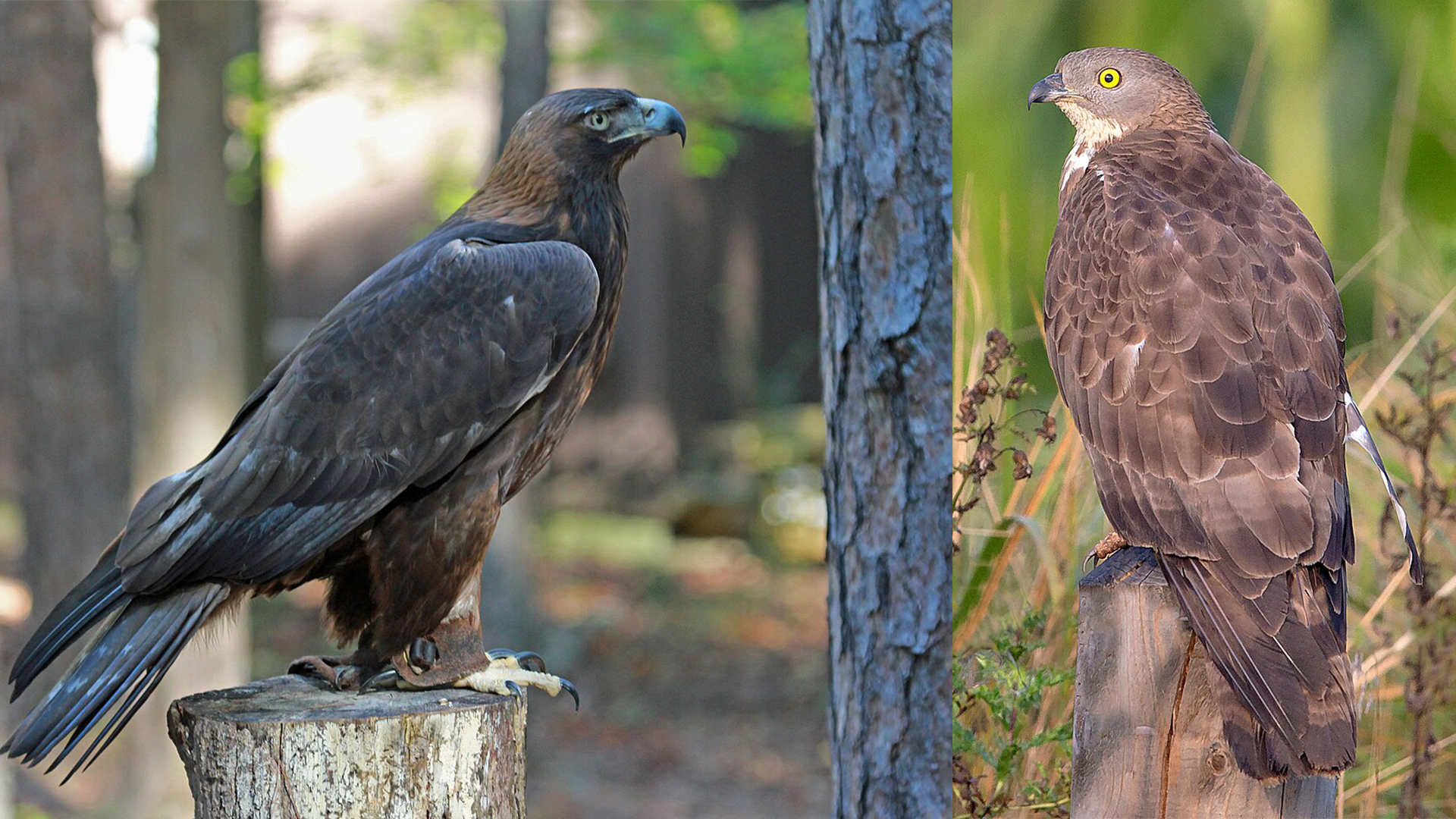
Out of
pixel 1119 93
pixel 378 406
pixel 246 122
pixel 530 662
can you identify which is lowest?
pixel 530 662

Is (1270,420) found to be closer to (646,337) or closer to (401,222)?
(646,337)

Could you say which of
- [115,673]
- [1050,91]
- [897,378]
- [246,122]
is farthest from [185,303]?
[1050,91]

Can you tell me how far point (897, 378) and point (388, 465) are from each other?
1139mm

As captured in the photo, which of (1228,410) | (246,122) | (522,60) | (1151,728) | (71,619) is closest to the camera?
(1151,728)

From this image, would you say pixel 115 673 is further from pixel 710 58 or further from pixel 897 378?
pixel 710 58

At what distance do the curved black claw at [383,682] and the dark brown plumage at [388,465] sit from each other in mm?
23

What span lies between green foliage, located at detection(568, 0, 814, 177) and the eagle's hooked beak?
5332mm

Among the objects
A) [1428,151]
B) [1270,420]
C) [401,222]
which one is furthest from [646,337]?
[1270,420]

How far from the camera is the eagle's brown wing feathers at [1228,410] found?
2.04 m

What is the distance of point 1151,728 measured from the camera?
2109 millimetres

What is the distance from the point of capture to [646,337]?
11.9 m

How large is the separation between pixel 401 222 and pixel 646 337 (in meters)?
2.45

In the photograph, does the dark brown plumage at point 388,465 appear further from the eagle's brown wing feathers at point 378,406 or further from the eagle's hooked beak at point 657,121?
the eagle's hooked beak at point 657,121

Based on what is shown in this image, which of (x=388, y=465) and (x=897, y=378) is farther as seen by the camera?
A: (x=388, y=465)
